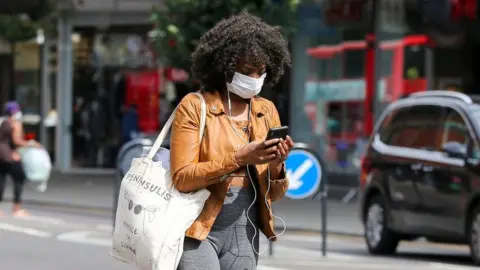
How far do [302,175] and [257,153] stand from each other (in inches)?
328

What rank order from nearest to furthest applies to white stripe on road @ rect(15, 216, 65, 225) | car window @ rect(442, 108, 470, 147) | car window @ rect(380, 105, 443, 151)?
car window @ rect(442, 108, 470, 147) < car window @ rect(380, 105, 443, 151) < white stripe on road @ rect(15, 216, 65, 225)

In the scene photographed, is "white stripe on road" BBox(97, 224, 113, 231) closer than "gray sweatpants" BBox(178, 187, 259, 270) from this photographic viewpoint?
No

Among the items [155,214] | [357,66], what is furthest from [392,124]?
[357,66]

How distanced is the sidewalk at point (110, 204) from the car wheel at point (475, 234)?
495 cm

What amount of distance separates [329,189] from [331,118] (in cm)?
176

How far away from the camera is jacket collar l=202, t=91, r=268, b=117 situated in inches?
210

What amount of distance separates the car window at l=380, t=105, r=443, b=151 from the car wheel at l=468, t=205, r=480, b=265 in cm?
118

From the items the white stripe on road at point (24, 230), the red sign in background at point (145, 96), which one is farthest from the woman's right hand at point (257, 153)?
the red sign in background at point (145, 96)

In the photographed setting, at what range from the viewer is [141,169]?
17.5 feet

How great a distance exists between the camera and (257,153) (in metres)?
4.97

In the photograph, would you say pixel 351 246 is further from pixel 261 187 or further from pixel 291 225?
pixel 261 187

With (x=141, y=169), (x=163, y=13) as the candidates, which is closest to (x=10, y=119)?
(x=163, y=13)

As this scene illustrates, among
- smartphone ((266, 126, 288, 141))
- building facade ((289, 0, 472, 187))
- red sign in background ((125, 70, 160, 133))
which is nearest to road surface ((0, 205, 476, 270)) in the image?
building facade ((289, 0, 472, 187))

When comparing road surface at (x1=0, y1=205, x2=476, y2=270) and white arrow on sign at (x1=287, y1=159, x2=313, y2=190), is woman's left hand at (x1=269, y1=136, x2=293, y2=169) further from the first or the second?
white arrow on sign at (x1=287, y1=159, x2=313, y2=190)
